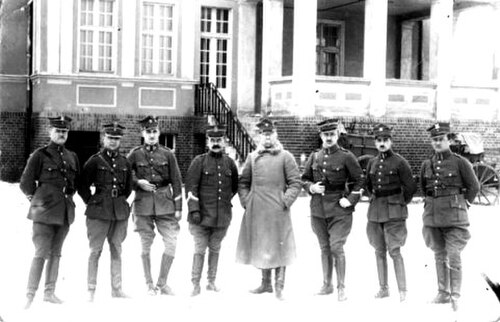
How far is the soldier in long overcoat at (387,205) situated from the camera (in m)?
8.05

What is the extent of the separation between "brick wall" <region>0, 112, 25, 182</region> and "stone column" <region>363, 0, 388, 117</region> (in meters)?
9.49

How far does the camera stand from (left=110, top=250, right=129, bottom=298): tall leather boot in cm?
788

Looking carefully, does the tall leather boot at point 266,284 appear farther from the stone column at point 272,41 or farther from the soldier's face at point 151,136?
the stone column at point 272,41

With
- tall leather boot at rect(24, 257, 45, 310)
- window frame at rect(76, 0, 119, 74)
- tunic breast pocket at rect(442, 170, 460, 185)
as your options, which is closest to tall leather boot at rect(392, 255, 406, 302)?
tunic breast pocket at rect(442, 170, 460, 185)

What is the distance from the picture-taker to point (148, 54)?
Answer: 21062 millimetres

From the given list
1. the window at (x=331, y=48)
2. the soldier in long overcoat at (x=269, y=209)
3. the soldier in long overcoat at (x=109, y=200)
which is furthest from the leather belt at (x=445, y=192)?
the window at (x=331, y=48)

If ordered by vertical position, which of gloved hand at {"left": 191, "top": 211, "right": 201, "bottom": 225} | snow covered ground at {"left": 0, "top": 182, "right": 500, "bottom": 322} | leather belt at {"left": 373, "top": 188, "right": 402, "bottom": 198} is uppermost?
leather belt at {"left": 373, "top": 188, "right": 402, "bottom": 198}

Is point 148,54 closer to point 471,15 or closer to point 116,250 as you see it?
point 471,15

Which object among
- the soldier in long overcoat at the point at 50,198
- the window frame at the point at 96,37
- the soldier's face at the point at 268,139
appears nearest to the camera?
the soldier in long overcoat at the point at 50,198

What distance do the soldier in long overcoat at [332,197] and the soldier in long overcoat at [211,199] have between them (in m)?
0.94

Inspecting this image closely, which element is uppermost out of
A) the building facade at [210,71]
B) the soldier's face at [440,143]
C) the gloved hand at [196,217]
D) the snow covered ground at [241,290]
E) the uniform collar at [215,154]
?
the building facade at [210,71]

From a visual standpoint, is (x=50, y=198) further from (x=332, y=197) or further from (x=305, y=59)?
(x=305, y=59)

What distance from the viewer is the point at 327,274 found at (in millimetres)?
8328

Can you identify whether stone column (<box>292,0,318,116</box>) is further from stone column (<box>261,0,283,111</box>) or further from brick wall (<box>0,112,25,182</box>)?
brick wall (<box>0,112,25,182</box>)
